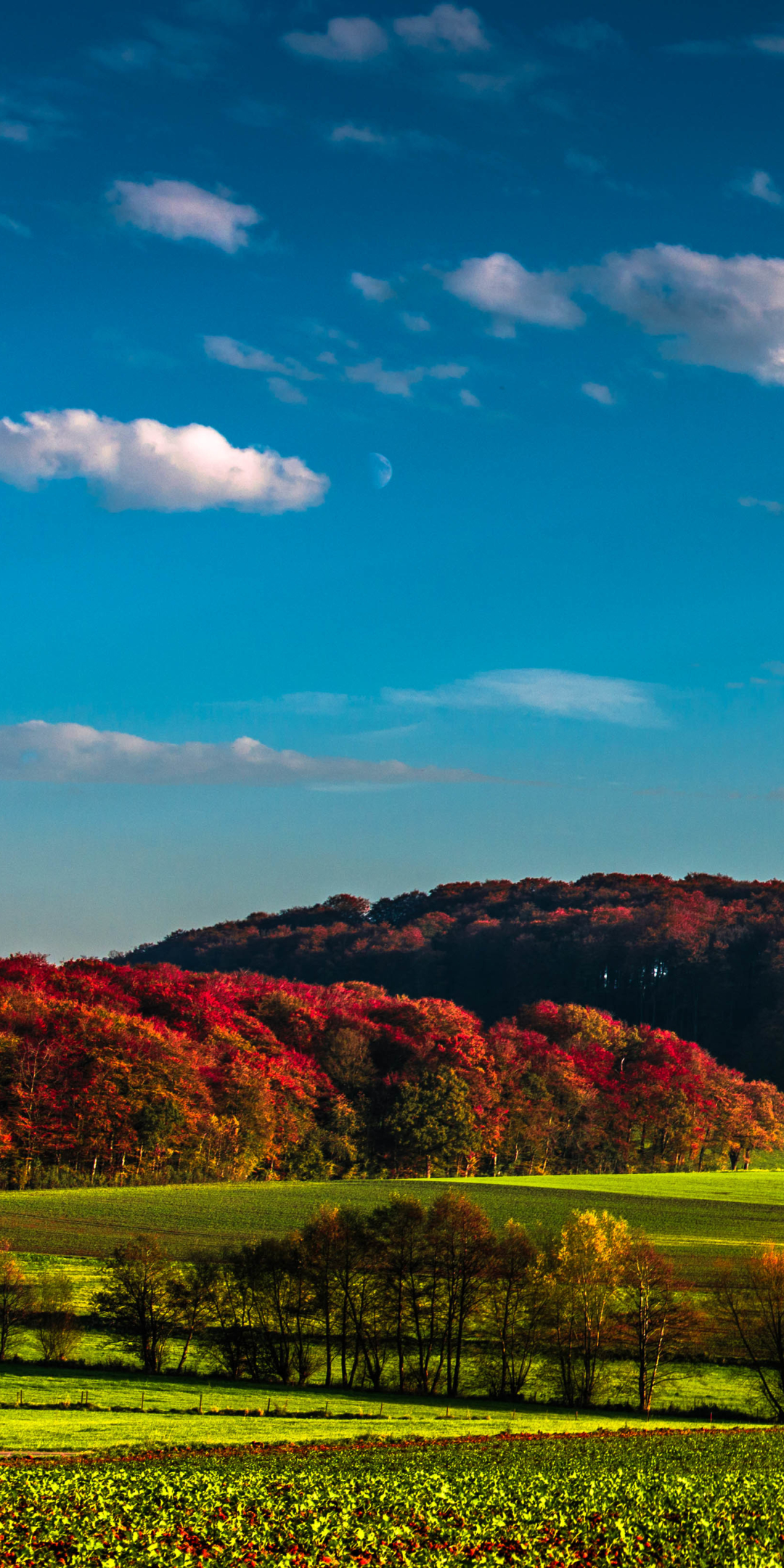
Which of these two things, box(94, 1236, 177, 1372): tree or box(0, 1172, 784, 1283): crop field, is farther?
box(0, 1172, 784, 1283): crop field

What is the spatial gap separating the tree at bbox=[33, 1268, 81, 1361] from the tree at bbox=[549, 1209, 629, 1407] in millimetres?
20534

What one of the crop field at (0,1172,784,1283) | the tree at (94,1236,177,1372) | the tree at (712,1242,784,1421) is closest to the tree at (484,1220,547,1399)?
the tree at (712,1242,784,1421)

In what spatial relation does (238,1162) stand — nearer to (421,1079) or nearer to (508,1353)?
(421,1079)

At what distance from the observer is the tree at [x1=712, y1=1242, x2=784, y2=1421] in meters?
49.1

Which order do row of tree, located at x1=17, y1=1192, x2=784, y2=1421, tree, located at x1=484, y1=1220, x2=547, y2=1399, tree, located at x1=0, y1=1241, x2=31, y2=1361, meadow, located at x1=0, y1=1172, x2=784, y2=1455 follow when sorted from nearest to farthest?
meadow, located at x1=0, y1=1172, x2=784, y2=1455
tree, located at x1=0, y1=1241, x2=31, y2=1361
row of tree, located at x1=17, y1=1192, x2=784, y2=1421
tree, located at x1=484, y1=1220, x2=547, y2=1399

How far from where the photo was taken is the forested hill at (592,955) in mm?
142875

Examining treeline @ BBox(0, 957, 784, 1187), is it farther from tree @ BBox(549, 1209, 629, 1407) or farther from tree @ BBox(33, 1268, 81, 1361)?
tree @ BBox(549, 1209, 629, 1407)

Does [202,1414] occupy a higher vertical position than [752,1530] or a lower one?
lower

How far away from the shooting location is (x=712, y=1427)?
3806 centimetres

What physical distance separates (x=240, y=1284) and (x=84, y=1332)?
699 cm

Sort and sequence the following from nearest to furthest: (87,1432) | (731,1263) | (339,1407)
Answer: (87,1432), (339,1407), (731,1263)

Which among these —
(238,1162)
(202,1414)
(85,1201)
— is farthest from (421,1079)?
(202,1414)

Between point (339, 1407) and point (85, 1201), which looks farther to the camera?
point (85, 1201)

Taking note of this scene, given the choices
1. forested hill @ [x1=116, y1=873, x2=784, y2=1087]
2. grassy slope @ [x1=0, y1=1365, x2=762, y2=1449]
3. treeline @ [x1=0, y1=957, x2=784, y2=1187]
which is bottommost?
grassy slope @ [x1=0, y1=1365, x2=762, y2=1449]
